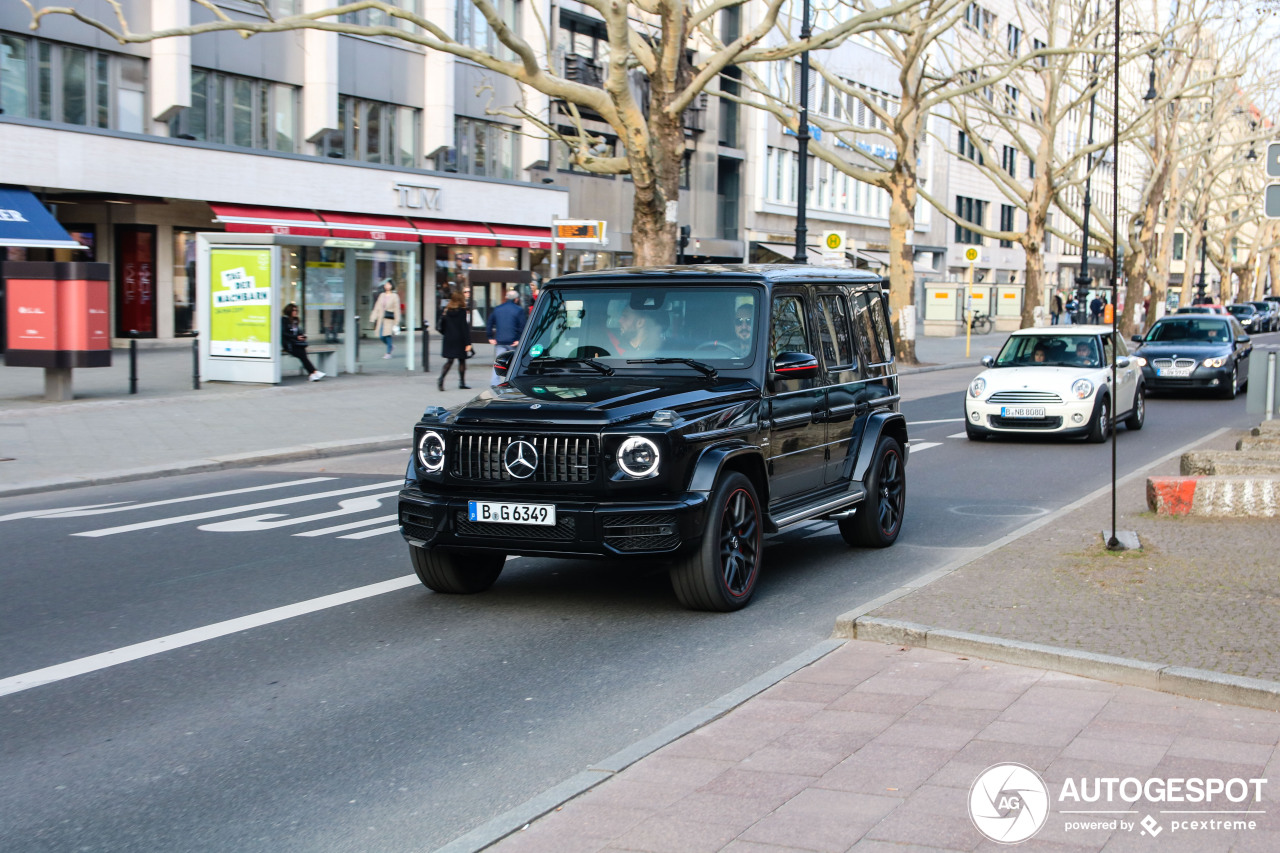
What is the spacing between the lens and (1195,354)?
24047 mm

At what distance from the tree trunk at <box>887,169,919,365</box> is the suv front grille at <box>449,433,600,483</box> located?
27818mm

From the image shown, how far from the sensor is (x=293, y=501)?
11.8 m

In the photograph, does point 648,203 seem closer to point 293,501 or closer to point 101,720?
point 293,501

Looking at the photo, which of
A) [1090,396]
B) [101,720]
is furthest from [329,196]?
[101,720]

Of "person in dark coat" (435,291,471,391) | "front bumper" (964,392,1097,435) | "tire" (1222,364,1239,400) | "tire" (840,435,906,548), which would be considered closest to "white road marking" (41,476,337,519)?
"tire" (840,435,906,548)

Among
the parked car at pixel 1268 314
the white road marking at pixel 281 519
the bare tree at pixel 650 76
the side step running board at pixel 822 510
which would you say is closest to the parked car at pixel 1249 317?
the parked car at pixel 1268 314

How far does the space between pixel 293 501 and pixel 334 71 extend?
82.9 ft

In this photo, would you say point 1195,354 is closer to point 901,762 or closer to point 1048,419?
point 1048,419

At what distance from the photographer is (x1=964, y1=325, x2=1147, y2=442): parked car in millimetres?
16859

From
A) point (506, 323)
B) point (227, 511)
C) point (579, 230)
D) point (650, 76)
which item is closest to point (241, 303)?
point (506, 323)

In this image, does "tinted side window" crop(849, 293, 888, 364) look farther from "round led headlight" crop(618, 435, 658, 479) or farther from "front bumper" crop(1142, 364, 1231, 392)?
"front bumper" crop(1142, 364, 1231, 392)

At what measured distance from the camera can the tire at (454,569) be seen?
25.1ft

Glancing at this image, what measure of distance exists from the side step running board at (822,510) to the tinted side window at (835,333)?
0.88 m

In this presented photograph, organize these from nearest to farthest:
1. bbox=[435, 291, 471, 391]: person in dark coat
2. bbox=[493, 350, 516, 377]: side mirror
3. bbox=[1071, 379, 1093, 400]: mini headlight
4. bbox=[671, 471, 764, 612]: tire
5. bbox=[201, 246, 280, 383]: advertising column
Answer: bbox=[671, 471, 764, 612]: tire → bbox=[493, 350, 516, 377]: side mirror → bbox=[1071, 379, 1093, 400]: mini headlight → bbox=[201, 246, 280, 383]: advertising column → bbox=[435, 291, 471, 391]: person in dark coat
